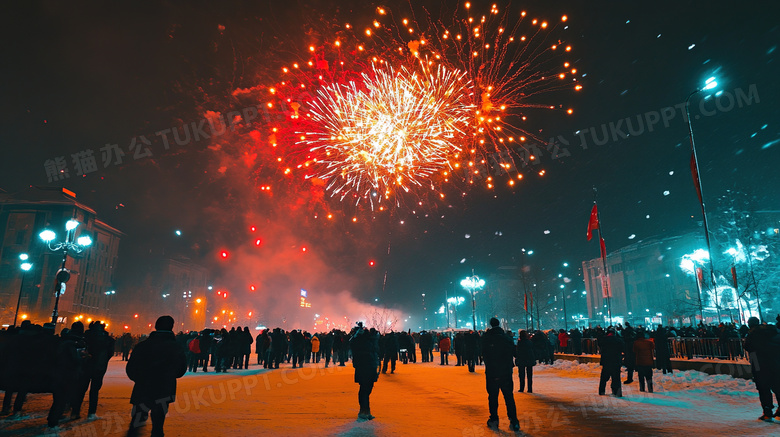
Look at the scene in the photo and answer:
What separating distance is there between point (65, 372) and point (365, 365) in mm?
5250

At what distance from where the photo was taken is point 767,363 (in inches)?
338

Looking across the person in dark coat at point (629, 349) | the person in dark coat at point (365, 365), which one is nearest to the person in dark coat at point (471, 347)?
the person in dark coat at point (629, 349)

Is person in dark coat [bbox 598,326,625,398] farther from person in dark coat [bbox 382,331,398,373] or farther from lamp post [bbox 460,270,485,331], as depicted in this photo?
lamp post [bbox 460,270,485,331]

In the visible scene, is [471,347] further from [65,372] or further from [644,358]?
[65,372]

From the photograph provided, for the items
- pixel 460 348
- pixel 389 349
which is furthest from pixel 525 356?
pixel 460 348

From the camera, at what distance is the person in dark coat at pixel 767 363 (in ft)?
27.7

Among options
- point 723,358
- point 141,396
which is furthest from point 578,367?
point 141,396

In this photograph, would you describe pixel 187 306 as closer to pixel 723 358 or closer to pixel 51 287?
pixel 51 287

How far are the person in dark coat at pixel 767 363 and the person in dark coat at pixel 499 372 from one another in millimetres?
4897

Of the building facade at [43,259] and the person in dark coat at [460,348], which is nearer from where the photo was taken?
the person in dark coat at [460,348]

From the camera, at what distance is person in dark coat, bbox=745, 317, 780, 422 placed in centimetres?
845

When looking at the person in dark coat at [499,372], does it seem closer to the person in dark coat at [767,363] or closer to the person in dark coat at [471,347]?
the person in dark coat at [767,363]

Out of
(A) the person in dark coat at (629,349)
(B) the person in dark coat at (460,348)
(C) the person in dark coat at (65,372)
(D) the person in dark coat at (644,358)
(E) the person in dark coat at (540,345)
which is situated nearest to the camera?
(C) the person in dark coat at (65,372)

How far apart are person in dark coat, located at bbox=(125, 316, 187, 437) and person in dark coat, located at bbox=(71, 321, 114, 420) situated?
3.44 meters
